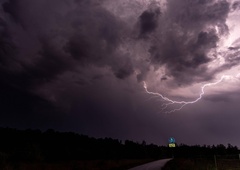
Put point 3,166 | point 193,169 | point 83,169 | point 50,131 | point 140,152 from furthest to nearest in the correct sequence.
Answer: point 140,152, point 50,131, point 83,169, point 193,169, point 3,166

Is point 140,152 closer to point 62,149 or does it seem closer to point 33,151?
point 62,149

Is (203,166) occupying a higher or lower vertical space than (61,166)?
higher

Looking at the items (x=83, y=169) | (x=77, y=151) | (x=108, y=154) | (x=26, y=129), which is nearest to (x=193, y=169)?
(x=83, y=169)

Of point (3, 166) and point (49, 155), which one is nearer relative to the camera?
point (3, 166)

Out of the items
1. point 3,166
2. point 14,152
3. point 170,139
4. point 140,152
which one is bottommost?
point 3,166

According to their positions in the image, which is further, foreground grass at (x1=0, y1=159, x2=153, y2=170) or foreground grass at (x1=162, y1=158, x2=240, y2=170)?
foreground grass at (x1=162, y1=158, x2=240, y2=170)

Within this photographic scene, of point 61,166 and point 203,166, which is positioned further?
point 61,166

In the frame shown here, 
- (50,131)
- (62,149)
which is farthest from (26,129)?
(62,149)

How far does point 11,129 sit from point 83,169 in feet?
193

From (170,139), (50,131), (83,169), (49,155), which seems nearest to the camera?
(83,169)

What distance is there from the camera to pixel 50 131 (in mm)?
93000

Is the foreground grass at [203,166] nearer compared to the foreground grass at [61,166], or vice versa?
the foreground grass at [61,166]

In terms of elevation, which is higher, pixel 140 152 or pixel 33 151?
pixel 140 152

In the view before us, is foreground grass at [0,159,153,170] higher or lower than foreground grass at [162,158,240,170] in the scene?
lower
